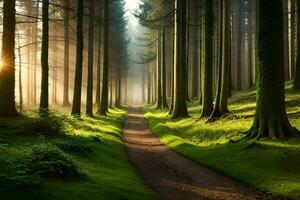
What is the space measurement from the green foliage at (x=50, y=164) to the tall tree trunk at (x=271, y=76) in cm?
839

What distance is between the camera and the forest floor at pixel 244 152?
11078 millimetres

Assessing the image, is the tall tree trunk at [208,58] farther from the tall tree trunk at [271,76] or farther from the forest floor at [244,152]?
the tall tree trunk at [271,76]

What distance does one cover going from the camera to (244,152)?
47.3 feet

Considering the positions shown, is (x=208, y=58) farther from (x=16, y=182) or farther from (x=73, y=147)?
(x=16, y=182)

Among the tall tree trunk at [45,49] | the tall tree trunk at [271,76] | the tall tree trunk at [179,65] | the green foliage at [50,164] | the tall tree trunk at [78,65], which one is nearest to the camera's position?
the green foliage at [50,164]

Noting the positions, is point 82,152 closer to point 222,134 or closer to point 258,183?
point 258,183

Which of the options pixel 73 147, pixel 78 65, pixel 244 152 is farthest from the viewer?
pixel 78 65

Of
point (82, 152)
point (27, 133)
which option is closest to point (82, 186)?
point (82, 152)

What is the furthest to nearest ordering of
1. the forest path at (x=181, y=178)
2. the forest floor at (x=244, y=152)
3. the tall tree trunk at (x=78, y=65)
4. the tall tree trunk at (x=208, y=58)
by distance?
the tall tree trunk at (x=78, y=65)
the tall tree trunk at (x=208, y=58)
the forest floor at (x=244, y=152)
the forest path at (x=181, y=178)

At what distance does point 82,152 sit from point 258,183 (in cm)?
611

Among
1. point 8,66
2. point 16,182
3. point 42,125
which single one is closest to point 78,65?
point 8,66

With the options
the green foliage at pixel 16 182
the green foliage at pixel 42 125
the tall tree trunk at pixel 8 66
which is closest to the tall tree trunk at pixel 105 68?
the tall tree trunk at pixel 8 66

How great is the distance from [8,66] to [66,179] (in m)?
9.25

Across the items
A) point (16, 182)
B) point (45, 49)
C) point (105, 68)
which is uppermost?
point (105, 68)
